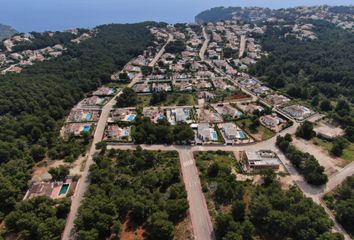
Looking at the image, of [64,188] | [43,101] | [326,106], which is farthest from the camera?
[326,106]

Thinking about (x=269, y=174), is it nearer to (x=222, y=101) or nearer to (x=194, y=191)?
(x=194, y=191)

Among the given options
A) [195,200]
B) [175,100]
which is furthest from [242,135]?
[175,100]

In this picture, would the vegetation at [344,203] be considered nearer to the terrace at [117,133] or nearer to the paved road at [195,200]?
the paved road at [195,200]

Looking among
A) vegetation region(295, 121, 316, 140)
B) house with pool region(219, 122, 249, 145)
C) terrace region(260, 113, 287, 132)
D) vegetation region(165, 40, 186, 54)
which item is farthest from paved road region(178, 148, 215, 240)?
vegetation region(165, 40, 186, 54)

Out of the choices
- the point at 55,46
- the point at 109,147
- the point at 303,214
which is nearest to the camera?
the point at 303,214

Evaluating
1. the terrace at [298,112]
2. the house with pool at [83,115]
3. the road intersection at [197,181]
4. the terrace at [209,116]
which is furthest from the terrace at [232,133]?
the house with pool at [83,115]

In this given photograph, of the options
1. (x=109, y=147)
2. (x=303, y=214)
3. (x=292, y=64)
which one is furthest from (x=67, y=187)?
(x=292, y=64)

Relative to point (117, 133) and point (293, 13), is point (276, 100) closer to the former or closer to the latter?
point (117, 133)
